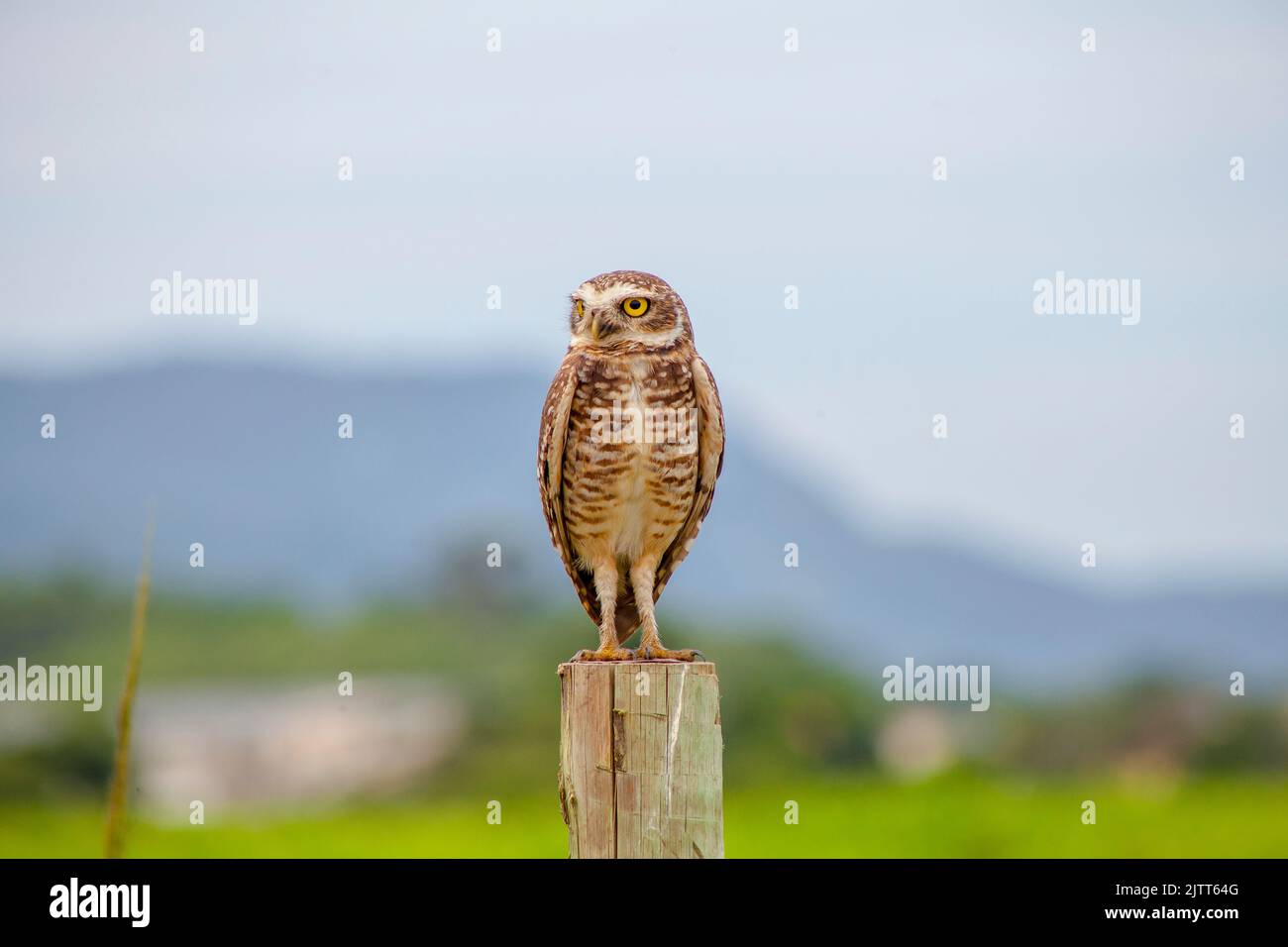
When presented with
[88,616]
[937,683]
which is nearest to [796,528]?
[88,616]

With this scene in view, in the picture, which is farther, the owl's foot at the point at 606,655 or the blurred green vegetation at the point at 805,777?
the blurred green vegetation at the point at 805,777

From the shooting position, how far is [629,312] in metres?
6.50

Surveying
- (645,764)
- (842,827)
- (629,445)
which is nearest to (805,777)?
(842,827)

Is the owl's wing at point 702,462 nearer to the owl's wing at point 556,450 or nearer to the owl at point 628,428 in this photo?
the owl at point 628,428

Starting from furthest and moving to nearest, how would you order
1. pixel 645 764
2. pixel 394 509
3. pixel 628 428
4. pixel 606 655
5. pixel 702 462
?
Result: pixel 394 509 → pixel 702 462 → pixel 628 428 → pixel 606 655 → pixel 645 764

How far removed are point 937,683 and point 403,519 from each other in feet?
291

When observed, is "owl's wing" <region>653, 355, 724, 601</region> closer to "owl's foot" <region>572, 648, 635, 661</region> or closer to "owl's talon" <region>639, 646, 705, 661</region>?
"owl's talon" <region>639, 646, 705, 661</region>

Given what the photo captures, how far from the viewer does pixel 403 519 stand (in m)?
96.4

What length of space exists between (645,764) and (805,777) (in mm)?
27270

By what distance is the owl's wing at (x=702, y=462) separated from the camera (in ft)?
21.7

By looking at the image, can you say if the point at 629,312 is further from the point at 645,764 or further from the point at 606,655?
the point at 645,764

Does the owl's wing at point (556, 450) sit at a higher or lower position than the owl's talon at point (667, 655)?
higher

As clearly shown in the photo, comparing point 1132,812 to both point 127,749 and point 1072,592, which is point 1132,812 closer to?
point 127,749

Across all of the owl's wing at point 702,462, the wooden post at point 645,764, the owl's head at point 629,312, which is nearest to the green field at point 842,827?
the owl's wing at point 702,462
